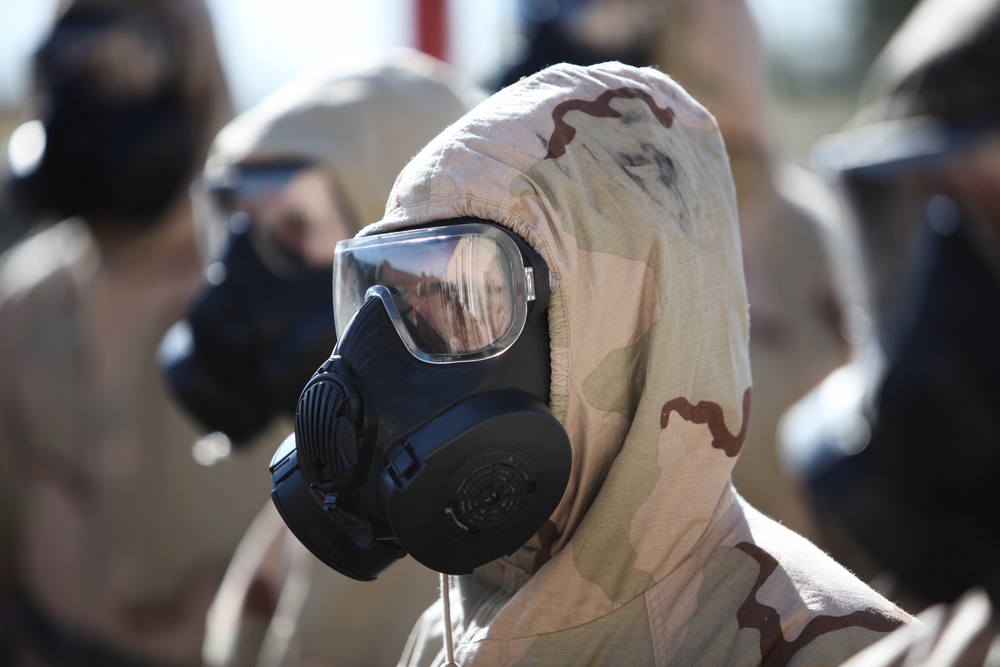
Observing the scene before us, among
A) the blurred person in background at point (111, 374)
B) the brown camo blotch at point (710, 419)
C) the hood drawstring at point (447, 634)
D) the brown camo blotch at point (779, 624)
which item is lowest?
the blurred person in background at point (111, 374)

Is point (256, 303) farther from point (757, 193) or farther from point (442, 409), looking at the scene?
point (757, 193)

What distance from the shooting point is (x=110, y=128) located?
4.50 m

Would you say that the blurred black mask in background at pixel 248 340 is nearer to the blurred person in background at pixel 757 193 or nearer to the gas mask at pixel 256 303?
the gas mask at pixel 256 303

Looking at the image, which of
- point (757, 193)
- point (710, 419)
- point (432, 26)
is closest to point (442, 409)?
point (710, 419)

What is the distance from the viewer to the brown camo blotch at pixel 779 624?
155 centimetres

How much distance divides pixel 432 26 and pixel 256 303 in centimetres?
493

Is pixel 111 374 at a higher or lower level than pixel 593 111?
lower

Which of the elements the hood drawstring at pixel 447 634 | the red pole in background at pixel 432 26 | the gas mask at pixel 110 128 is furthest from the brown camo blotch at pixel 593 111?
the red pole in background at pixel 432 26

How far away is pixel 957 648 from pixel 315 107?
7.60 ft

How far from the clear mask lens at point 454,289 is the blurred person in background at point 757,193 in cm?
226

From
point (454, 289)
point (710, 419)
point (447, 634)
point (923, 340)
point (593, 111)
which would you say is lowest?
point (447, 634)

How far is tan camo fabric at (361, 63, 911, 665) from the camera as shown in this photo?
168 centimetres

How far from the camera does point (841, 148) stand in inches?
127

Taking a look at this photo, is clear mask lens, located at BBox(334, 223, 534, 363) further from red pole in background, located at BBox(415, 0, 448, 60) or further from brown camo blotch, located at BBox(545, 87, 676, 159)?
red pole in background, located at BBox(415, 0, 448, 60)
